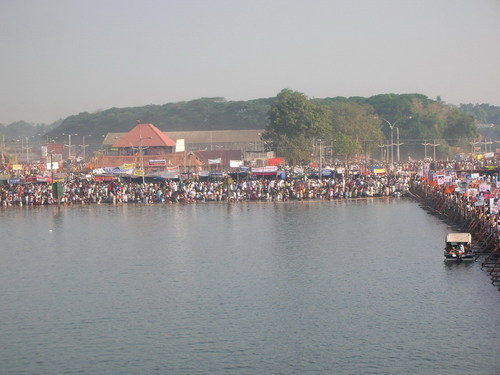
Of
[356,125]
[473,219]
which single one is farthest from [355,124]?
[473,219]

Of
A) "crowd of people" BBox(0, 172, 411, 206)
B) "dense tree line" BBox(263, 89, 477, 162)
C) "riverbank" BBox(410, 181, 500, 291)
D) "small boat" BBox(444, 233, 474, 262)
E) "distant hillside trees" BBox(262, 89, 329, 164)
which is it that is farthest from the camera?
"dense tree line" BBox(263, 89, 477, 162)

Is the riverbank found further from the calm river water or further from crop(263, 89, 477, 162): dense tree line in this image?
crop(263, 89, 477, 162): dense tree line

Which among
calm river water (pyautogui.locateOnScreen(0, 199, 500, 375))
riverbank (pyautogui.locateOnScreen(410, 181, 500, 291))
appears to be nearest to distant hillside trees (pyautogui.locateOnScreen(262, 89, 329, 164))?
riverbank (pyautogui.locateOnScreen(410, 181, 500, 291))

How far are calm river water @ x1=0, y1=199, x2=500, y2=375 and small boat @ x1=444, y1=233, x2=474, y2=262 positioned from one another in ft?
2.32

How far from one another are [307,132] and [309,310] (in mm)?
89898

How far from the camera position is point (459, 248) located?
1656 inches

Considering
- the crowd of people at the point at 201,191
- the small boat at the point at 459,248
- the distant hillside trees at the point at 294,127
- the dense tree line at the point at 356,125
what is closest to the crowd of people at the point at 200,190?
the crowd of people at the point at 201,191

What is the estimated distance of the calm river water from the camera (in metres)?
27.2

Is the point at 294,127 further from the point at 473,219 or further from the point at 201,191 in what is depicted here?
the point at 473,219

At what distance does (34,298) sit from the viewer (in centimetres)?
3741

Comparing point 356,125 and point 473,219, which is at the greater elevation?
point 356,125

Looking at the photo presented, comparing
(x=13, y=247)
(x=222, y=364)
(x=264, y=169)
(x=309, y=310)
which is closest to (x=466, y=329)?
(x=309, y=310)

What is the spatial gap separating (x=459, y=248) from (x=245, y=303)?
13149 millimetres

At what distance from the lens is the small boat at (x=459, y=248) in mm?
41906
